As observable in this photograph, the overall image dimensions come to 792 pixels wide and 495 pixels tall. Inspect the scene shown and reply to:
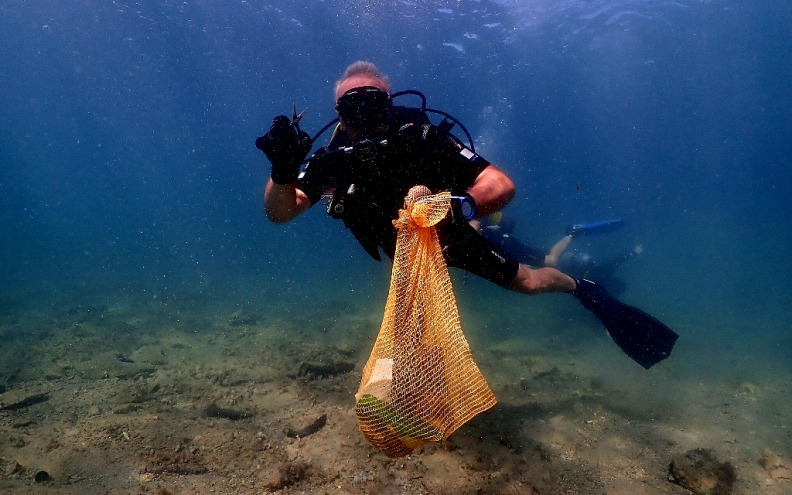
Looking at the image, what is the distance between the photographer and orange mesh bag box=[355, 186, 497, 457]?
2318mm

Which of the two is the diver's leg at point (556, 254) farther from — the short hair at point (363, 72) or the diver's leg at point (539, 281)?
the short hair at point (363, 72)

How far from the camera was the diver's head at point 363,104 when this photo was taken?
11.5 ft

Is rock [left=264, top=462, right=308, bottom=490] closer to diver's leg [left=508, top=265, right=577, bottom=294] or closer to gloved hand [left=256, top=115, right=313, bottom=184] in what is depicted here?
gloved hand [left=256, top=115, right=313, bottom=184]

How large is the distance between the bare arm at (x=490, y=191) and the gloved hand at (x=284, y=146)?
1.46 m

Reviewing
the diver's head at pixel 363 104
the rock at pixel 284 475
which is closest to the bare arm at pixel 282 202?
the diver's head at pixel 363 104

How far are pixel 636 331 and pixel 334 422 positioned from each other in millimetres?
4011

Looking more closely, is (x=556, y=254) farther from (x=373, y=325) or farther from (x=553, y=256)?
(x=373, y=325)

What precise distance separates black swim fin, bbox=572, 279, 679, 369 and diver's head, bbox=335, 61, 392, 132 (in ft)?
12.1

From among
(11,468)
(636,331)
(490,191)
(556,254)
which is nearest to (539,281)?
(636,331)

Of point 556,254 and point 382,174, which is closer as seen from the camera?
point 382,174

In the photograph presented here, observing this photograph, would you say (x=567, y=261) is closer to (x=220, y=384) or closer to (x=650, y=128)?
(x=220, y=384)

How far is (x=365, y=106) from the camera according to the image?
349 centimetres

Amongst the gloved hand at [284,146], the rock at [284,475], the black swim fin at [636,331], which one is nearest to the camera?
the gloved hand at [284,146]

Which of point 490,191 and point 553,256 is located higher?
point 490,191
